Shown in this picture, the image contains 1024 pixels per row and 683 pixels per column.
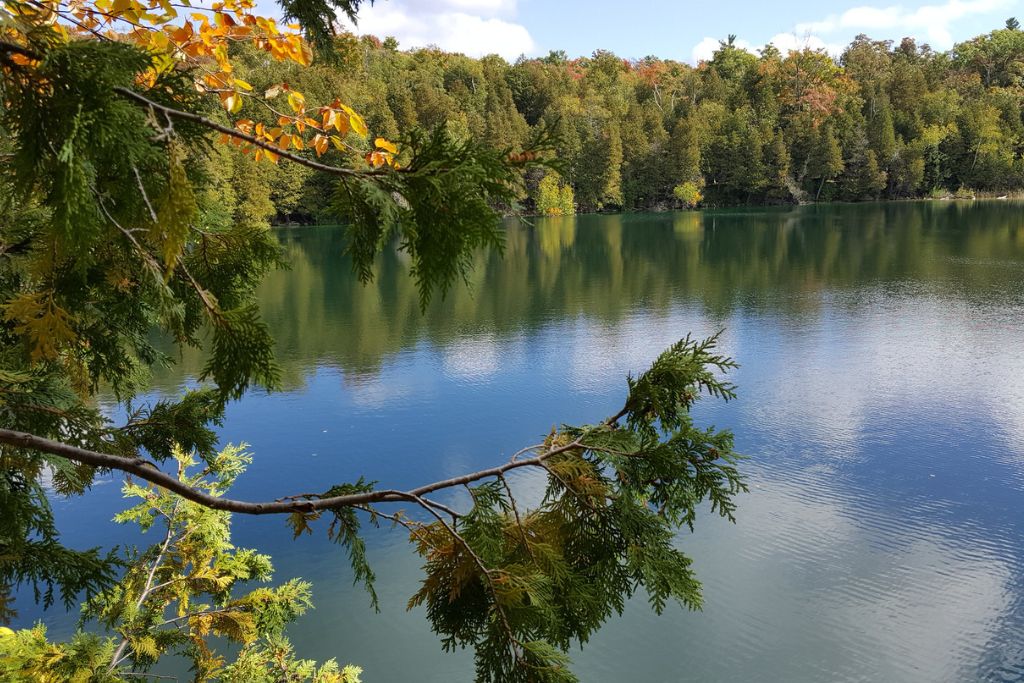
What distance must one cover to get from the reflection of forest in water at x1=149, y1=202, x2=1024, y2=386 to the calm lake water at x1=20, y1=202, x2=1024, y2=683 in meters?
0.17

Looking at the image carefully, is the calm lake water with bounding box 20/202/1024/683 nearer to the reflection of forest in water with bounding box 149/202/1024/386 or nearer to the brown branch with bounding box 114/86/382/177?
the reflection of forest in water with bounding box 149/202/1024/386

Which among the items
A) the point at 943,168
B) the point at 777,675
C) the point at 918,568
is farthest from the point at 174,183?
the point at 943,168

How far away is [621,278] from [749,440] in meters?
13.0

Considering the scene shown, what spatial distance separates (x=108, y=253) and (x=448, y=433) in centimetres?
766

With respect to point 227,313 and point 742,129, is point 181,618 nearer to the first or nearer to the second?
point 227,313

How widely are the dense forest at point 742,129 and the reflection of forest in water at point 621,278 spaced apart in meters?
13.5

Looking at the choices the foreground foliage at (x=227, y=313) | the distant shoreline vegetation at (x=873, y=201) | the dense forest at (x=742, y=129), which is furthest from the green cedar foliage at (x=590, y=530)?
the distant shoreline vegetation at (x=873, y=201)

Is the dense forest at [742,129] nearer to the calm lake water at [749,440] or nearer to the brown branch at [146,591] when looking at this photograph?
the calm lake water at [749,440]

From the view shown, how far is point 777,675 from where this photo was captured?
18.3 feet

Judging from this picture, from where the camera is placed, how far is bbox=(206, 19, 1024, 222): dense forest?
160 feet

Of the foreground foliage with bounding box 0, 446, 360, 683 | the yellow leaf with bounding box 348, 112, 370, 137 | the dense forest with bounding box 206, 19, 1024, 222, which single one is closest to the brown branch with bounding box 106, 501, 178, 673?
the foreground foliage with bounding box 0, 446, 360, 683

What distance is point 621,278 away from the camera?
22.0 meters

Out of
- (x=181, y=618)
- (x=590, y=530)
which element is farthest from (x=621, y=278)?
(x=590, y=530)

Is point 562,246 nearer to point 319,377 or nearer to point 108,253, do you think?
point 319,377
